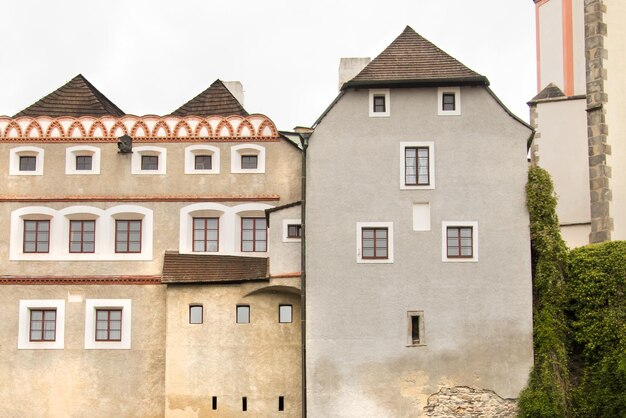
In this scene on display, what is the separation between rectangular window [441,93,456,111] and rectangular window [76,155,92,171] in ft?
43.2

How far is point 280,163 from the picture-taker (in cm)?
4209

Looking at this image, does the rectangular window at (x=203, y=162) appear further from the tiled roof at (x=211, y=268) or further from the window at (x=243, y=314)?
the window at (x=243, y=314)

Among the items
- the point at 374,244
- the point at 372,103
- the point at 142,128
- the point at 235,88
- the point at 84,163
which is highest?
the point at 235,88

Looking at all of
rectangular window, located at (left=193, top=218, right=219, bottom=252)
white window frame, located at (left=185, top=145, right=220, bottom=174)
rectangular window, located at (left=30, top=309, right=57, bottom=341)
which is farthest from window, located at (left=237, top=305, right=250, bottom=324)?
rectangular window, located at (left=30, top=309, right=57, bottom=341)

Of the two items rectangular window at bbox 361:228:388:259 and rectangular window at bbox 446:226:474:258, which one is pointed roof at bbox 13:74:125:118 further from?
rectangular window at bbox 446:226:474:258

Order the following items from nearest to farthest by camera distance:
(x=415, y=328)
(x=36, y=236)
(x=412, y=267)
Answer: (x=415, y=328), (x=412, y=267), (x=36, y=236)

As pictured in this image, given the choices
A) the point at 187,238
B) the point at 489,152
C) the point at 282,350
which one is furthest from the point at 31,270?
the point at 489,152

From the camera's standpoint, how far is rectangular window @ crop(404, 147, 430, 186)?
38.5 m

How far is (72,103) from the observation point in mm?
44562

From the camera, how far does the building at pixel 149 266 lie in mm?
39625

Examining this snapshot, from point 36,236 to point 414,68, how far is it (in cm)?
1495

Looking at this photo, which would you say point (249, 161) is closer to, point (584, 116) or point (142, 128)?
point (142, 128)

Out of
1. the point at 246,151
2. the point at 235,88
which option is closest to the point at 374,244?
the point at 246,151

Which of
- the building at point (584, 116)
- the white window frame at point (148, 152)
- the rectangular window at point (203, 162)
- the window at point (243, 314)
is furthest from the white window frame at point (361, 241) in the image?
the building at point (584, 116)
